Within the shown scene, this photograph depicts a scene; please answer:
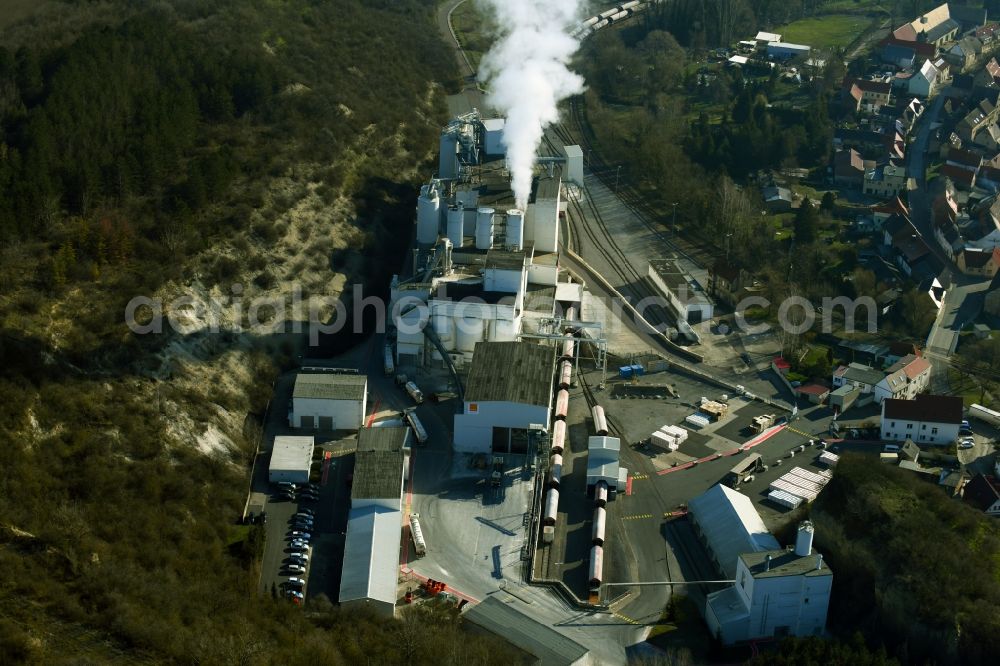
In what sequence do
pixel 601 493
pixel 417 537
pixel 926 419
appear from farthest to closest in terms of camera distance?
pixel 926 419, pixel 601 493, pixel 417 537

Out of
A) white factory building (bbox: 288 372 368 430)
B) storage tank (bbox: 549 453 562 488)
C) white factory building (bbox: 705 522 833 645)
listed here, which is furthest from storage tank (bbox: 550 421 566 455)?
white factory building (bbox: 705 522 833 645)


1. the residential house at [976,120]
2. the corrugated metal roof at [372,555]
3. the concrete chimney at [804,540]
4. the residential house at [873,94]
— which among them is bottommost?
the corrugated metal roof at [372,555]

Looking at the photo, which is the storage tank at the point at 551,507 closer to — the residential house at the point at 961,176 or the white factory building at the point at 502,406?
the white factory building at the point at 502,406

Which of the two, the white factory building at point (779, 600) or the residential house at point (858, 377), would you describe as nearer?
the white factory building at point (779, 600)

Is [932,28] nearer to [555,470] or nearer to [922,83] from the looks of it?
[922,83]

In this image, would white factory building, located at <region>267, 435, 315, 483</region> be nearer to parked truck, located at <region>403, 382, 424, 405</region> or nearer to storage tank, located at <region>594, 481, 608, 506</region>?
parked truck, located at <region>403, 382, 424, 405</region>

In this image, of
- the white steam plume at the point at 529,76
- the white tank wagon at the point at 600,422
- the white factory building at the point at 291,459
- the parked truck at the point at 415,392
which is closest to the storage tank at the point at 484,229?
the white steam plume at the point at 529,76

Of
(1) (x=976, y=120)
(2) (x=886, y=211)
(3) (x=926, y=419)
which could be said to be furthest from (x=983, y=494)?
(1) (x=976, y=120)
